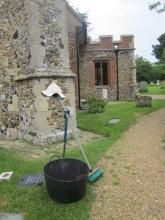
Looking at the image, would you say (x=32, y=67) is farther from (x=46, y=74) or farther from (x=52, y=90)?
(x=52, y=90)

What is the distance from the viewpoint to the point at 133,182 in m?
5.53

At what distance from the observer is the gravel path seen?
4.41 metres

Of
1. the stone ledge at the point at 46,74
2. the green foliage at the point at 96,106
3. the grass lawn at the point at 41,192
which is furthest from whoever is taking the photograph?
the green foliage at the point at 96,106

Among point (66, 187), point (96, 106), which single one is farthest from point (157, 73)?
point (66, 187)

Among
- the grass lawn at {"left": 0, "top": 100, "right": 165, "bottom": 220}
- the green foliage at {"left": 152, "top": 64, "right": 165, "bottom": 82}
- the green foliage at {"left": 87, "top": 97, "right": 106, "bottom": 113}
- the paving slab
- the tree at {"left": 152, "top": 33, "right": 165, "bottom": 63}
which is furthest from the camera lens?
the green foliage at {"left": 152, "top": 64, "right": 165, "bottom": 82}

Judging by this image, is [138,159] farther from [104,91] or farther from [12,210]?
[104,91]

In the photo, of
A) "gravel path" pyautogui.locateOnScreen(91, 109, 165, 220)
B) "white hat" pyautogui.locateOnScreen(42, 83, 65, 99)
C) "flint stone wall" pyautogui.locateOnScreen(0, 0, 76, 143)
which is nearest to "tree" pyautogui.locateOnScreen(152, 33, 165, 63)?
"flint stone wall" pyautogui.locateOnScreen(0, 0, 76, 143)

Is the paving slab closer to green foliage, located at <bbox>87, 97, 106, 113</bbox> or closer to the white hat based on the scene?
green foliage, located at <bbox>87, 97, 106, 113</bbox>

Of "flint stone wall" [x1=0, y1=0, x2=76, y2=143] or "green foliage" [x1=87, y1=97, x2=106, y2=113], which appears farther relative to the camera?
"green foliage" [x1=87, y1=97, x2=106, y2=113]

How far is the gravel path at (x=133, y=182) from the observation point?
441 centimetres

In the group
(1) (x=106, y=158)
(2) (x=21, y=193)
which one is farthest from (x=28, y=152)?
(2) (x=21, y=193)

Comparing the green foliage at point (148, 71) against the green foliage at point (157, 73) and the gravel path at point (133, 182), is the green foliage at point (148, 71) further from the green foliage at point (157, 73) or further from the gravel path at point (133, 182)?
the gravel path at point (133, 182)

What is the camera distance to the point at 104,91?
774 inches

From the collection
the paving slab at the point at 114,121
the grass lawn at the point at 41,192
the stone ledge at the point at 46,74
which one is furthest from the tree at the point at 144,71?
the stone ledge at the point at 46,74
